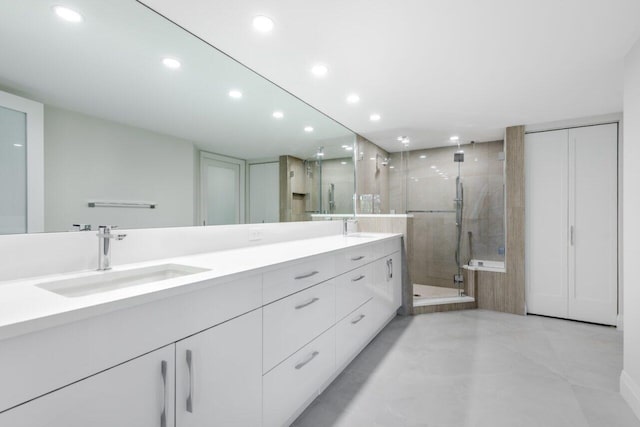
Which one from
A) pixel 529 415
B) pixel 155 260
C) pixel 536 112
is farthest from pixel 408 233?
pixel 155 260

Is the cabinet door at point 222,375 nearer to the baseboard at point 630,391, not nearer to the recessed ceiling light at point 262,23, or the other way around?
the recessed ceiling light at point 262,23

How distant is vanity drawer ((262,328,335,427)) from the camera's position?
1274mm

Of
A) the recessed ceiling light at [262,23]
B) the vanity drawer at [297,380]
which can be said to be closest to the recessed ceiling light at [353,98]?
the recessed ceiling light at [262,23]

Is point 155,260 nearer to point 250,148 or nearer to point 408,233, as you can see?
point 250,148

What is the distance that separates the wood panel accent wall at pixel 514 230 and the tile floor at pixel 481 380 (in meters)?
0.43

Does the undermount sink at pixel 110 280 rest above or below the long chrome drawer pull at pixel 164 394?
above

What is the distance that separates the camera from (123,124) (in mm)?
1363

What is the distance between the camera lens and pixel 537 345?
8.27ft

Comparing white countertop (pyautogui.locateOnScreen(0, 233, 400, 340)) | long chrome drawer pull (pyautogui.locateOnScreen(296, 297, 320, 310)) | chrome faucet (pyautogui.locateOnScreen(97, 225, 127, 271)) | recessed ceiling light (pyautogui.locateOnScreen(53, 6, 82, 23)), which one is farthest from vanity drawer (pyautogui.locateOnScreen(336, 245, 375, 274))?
recessed ceiling light (pyautogui.locateOnScreen(53, 6, 82, 23))

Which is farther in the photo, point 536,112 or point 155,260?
point 536,112

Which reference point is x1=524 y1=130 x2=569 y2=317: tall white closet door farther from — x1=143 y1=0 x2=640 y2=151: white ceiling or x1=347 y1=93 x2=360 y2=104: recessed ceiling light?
x1=347 y1=93 x2=360 y2=104: recessed ceiling light

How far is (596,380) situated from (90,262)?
10.1 feet

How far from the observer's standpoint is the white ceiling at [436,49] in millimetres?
1436

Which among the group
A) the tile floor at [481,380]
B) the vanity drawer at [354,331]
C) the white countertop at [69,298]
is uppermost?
the white countertop at [69,298]
